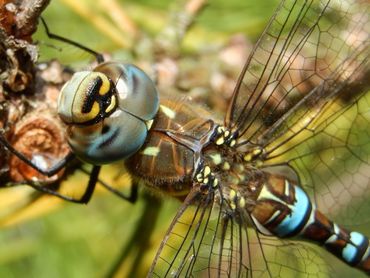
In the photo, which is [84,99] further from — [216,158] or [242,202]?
[242,202]

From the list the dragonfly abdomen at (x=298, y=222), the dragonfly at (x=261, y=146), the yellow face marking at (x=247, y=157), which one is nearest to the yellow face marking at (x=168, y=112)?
the dragonfly at (x=261, y=146)

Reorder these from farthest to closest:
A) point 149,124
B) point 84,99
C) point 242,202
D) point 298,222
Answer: point 298,222 < point 242,202 < point 149,124 < point 84,99

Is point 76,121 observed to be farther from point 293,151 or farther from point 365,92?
point 365,92

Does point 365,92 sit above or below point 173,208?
above

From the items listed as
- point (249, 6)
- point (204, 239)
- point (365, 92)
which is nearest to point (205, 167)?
point (204, 239)

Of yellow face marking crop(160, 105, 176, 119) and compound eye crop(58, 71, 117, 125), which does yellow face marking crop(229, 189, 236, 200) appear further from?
compound eye crop(58, 71, 117, 125)

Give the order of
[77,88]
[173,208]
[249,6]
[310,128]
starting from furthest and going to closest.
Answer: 1. [249,6]
2. [173,208]
3. [310,128]
4. [77,88]

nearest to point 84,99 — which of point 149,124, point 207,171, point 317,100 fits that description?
point 149,124
